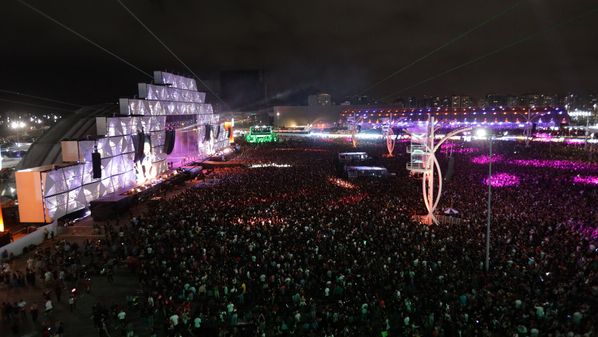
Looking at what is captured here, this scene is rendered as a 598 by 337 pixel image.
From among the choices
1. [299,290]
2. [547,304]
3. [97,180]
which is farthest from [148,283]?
[97,180]

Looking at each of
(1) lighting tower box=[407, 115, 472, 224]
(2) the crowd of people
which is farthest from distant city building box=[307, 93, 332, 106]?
(2) the crowd of people

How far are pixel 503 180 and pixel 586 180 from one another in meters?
5.18

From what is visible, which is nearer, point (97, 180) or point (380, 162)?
point (97, 180)

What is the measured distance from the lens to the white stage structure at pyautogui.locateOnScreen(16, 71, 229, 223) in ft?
72.3

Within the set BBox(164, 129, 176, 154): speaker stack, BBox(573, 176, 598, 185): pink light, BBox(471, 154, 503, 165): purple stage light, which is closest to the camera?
BBox(573, 176, 598, 185): pink light

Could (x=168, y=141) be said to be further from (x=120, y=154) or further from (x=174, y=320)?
(x=174, y=320)

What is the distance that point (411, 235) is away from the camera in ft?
53.6

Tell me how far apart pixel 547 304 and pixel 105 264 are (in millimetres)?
14698

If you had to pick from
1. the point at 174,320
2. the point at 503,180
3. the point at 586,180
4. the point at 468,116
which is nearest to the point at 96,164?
the point at 174,320

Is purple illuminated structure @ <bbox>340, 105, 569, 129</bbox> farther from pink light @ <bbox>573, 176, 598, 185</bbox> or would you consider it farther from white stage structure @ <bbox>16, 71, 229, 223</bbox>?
pink light @ <bbox>573, 176, 598, 185</bbox>

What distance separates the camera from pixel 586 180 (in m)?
28.3

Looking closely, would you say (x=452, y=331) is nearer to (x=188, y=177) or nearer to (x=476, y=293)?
(x=476, y=293)

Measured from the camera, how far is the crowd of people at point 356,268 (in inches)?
420

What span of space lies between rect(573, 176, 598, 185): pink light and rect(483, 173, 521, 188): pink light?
356 cm
